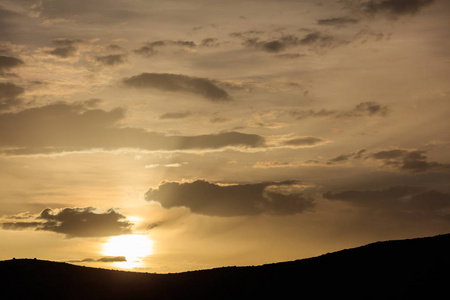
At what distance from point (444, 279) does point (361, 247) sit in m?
10.5

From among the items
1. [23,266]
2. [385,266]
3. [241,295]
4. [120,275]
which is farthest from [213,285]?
[23,266]

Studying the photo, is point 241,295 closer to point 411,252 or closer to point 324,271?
point 324,271

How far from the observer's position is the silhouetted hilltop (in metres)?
46.2

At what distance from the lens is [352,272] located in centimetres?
4944

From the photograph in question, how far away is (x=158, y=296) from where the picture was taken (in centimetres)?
4781

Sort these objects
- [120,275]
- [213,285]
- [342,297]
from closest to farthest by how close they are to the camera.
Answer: [342,297]
[213,285]
[120,275]

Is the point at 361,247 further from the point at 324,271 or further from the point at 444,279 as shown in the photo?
the point at 444,279

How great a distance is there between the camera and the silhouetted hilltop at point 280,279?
151 ft

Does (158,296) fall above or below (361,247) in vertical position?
below

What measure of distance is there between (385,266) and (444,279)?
5348mm

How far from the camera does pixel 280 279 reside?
4972cm

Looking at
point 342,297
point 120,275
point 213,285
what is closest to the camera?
point 342,297

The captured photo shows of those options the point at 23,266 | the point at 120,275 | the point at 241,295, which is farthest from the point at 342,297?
the point at 23,266

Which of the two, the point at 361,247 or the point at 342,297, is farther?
the point at 361,247
